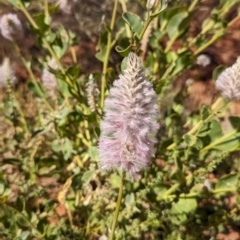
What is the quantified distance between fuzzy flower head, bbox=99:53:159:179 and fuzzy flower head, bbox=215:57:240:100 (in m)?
0.38

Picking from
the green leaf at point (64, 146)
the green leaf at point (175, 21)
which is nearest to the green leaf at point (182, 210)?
the green leaf at point (64, 146)

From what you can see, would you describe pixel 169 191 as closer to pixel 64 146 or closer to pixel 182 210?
pixel 182 210

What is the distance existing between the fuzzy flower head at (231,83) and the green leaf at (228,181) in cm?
33

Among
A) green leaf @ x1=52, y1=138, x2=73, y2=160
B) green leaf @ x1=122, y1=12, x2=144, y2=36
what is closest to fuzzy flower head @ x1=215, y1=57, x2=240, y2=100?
green leaf @ x1=122, y1=12, x2=144, y2=36

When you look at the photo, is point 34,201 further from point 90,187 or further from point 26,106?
point 26,106

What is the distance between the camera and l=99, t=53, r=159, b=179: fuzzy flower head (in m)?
1.14

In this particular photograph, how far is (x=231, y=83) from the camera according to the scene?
4.97 ft

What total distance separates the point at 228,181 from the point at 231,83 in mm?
419

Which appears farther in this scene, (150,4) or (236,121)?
(236,121)

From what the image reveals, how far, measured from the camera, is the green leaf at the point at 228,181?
5.75 feet

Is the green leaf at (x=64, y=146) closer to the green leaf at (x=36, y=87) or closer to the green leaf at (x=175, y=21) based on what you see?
the green leaf at (x=36, y=87)

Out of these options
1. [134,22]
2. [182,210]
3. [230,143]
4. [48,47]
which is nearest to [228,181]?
[230,143]

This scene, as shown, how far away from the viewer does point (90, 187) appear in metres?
2.20

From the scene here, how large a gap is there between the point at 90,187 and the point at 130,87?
1128 mm
